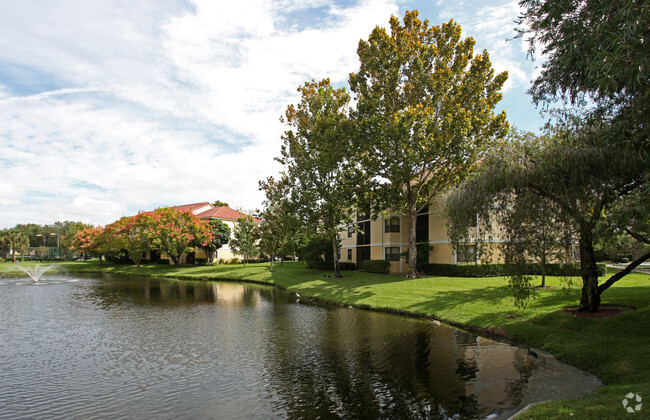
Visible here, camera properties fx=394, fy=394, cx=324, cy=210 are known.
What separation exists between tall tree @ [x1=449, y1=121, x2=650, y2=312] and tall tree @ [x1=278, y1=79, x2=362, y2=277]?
Result: 18.7 meters

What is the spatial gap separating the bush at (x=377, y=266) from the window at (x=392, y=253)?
55.1 inches

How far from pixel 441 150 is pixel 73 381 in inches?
970

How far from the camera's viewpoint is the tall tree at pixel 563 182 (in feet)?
38.7

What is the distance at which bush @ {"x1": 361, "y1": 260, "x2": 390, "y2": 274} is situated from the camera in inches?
1565

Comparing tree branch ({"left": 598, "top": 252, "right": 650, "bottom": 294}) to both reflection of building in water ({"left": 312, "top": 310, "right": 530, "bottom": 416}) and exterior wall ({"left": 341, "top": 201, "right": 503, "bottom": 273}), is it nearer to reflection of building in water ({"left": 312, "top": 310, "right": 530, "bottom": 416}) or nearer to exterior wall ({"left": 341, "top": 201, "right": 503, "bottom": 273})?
reflection of building in water ({"left": 312, "top": 310, "right": 530, "bottom": 416})

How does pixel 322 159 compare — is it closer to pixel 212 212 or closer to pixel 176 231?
pixel 176 231

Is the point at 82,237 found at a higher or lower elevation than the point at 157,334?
higher

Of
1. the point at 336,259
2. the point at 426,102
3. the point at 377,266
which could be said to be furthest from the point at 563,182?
the point at 377,266

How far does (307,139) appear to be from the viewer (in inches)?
1483

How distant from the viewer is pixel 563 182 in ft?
40.2

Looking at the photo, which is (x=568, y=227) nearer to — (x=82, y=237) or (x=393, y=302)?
(x=393, y=302)

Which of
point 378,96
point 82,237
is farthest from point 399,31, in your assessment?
point 82,237

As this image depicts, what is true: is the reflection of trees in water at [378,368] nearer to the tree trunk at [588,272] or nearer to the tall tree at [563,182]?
the tree trunk at [588,272]

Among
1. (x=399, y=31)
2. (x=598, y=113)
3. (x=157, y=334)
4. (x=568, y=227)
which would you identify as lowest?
(x=157, y=334)
